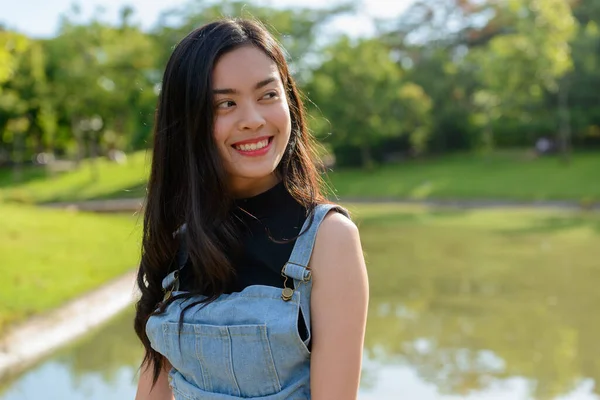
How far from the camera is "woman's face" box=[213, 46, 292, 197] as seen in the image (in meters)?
1.35

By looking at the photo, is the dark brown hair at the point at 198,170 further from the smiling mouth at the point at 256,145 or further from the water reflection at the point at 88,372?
the water reflection at the point at 88,372

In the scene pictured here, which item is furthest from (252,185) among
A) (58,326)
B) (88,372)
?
(58,326)

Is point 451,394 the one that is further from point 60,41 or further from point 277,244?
point 60,41

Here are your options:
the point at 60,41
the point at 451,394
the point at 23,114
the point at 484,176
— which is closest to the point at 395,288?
the point at 451,394

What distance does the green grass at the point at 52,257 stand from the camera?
7.42m

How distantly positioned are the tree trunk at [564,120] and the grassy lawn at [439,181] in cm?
39

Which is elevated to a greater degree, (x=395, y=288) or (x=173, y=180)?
(x=173, y=180)

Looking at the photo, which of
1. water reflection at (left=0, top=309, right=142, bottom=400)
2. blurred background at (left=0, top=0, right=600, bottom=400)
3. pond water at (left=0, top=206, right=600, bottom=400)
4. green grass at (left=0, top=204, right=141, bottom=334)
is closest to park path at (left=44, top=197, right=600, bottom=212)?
blurred background at (left=0, top=0, right=600, bottom=400)

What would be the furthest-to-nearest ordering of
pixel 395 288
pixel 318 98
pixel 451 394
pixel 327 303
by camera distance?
pixel 318 98 < pixel 395 288 < pixel 451 394 < pixel 327 303

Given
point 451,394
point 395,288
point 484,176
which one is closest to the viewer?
point 451,394

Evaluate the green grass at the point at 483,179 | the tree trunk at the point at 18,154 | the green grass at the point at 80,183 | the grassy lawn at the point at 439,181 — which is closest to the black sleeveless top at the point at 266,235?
the grassy lawn at the point at 439,181

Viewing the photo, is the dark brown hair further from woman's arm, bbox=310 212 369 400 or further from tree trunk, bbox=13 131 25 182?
tree trunk, bbox=13 131 25 182

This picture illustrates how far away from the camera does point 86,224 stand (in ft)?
41.8

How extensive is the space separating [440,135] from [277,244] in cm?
2806
